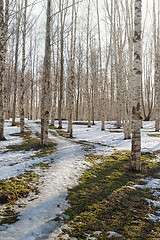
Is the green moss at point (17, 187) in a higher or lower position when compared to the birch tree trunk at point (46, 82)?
lower

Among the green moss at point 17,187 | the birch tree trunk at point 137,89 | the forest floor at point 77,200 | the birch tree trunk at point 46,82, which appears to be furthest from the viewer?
the birch tree trunk at point 46,82

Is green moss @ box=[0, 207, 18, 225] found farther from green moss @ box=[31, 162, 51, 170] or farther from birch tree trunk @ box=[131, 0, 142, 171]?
birch tree trunk @ box=[131, 0, 142, 171]

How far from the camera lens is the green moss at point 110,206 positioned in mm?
2578

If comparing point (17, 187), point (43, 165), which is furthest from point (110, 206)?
point (43, 165)

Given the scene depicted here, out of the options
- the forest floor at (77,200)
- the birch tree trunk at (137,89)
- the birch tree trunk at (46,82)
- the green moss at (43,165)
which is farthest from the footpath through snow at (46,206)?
the birch tree trunk at (46,82)

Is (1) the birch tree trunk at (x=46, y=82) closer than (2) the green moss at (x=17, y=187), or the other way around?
(2) the green moss at (x=17, y=187)

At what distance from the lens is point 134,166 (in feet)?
17.5

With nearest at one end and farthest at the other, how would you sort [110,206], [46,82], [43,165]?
[110,206] < [43,165] < [46,82]

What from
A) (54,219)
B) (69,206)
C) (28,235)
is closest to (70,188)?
(69,206)

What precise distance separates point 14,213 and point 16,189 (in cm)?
82

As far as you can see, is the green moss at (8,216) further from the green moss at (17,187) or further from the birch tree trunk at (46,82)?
the birch tree trunk at (46,82)

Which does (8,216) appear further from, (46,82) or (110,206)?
(46,82)

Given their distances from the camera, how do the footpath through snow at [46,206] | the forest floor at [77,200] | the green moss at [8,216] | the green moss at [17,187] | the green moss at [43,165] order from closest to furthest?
the footpath through snow at [46,206] → the forest floor at [77,200] → the green moss at [8,216] → the green moss at [17,187] → the green moss at [43,165]

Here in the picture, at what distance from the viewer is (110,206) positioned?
3.27 metres
